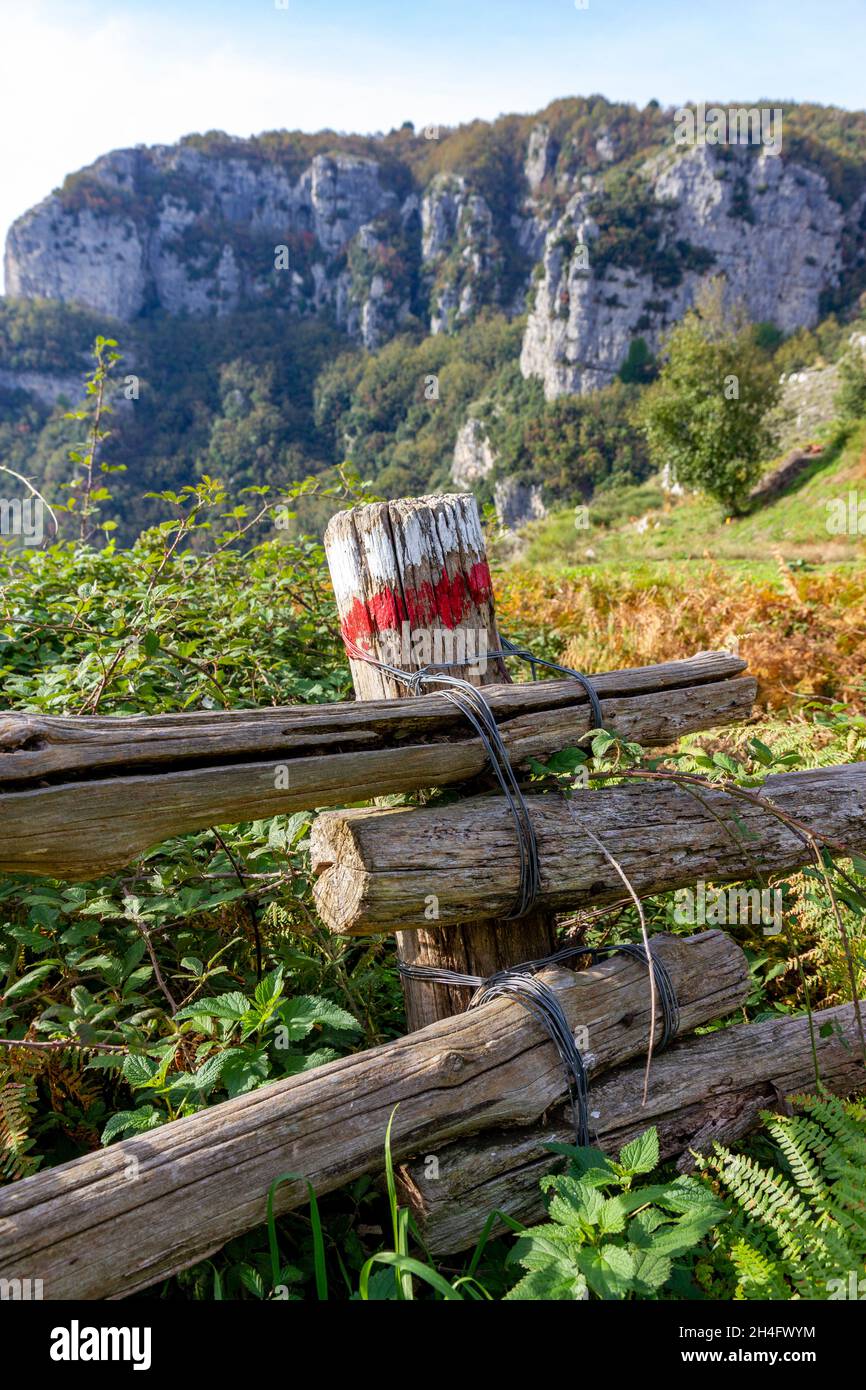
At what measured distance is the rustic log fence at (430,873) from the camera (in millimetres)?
1461

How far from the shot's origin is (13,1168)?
178 cm

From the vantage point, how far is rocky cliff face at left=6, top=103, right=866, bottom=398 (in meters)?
80.6

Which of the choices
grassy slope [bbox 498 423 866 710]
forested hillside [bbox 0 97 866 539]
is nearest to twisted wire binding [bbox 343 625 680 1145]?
grassy slope [bbox 498 423 866 710]

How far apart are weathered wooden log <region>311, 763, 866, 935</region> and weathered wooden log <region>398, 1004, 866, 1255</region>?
469 millimetres

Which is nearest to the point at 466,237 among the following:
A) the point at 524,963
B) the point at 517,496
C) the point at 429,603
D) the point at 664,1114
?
the point at 517,496

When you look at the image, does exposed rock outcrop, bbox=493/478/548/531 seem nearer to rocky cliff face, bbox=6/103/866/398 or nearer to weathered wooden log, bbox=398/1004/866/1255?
rocky cliff face, bbox=6/103/866/398

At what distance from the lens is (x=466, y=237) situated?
384 ft

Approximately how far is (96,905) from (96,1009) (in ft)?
0.98

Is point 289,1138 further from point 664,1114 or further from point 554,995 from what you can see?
point 664,1114

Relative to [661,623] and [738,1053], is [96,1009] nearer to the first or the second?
[738,1053]

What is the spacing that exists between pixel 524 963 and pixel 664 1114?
20.7 inches

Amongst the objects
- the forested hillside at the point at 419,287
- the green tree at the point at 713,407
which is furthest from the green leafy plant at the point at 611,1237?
the forested hillside at the point at 419,287

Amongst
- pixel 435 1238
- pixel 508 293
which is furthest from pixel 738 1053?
pixel 508 293
